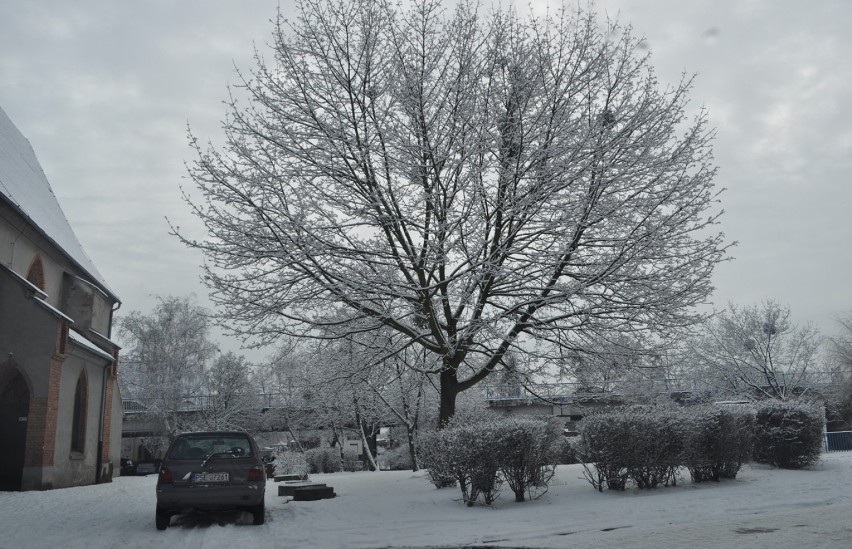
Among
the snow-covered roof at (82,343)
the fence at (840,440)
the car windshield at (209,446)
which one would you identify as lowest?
the fence at (840,440)

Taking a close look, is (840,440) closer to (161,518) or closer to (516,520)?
(516,520)

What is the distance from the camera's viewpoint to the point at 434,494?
12.7 metres

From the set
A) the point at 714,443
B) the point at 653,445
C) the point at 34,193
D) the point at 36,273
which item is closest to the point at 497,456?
the point at 653,445

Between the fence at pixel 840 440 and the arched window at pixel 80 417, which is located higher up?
the arched window at pixel 80 417

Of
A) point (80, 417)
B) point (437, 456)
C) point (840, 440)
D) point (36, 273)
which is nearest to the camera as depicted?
point (437, 456)

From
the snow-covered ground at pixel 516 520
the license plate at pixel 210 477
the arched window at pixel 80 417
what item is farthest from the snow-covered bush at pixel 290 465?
the license plate at pixel 210 477

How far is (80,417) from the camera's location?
69.8ft

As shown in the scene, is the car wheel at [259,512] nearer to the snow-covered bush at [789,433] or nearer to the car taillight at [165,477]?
the car taillight at [165,477]

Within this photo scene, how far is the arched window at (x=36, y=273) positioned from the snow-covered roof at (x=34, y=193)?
793mm

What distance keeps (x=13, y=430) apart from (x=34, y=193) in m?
9.92

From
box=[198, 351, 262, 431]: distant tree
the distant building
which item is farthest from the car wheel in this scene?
box=[198, 351, 262, 431]: distant tree

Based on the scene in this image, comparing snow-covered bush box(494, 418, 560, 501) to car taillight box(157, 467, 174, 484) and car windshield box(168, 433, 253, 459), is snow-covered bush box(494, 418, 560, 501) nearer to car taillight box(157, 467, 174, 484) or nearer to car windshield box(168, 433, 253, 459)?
car windshield box(168, 433, 253, 459)

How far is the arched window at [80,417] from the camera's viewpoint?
21062 millimetres

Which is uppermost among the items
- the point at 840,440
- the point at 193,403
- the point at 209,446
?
the point at 193,403
